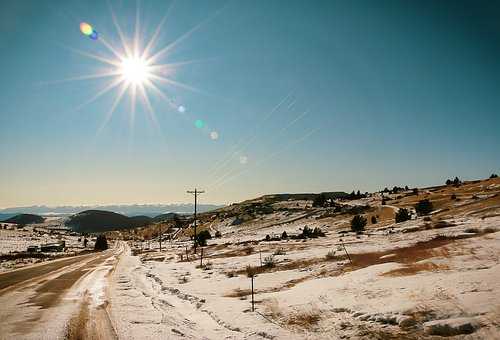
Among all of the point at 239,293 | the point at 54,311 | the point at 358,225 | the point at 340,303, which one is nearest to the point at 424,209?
the point at 358,225

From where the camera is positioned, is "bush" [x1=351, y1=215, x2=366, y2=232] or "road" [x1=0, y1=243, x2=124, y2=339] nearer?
"road" [x1=0, y1=243, x2=124, y2=339]

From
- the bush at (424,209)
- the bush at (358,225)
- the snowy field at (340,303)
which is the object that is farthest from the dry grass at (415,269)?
the bush at (424,209)

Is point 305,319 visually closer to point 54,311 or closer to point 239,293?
point 239,293

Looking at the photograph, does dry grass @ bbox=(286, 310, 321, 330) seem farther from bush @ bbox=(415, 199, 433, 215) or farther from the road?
bush @ bbox=(415, 199, 433, 215)

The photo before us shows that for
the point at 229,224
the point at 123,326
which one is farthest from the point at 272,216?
the point at 123,326

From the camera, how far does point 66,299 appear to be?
15945 mm

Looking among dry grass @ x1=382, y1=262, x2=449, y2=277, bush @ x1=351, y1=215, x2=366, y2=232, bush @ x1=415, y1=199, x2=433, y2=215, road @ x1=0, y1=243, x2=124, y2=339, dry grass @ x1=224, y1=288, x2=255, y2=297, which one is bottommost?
dry grass @ x1=224, y1=288, x2=255, y2=297

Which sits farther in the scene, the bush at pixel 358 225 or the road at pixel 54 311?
the bush at pixel 358 225

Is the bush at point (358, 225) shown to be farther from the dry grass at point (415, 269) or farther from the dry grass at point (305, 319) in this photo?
the dry grass at point (305, 319)

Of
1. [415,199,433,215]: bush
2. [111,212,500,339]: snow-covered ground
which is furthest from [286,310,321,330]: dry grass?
[415,199,433,215]: bush

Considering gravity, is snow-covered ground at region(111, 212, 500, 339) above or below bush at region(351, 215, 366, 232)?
below

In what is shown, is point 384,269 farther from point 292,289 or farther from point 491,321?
point 491,321

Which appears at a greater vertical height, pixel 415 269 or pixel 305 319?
pixel 415 269

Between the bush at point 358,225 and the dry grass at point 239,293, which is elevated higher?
the bush at point 358,225
